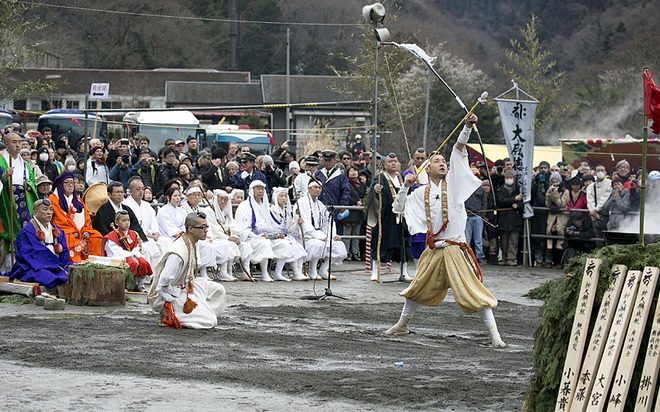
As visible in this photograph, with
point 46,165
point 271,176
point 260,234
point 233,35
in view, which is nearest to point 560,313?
point 260,234

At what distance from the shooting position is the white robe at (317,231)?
562 inches

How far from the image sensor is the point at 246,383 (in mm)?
6273

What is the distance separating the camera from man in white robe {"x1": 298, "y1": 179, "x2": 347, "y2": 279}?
46.9 feet

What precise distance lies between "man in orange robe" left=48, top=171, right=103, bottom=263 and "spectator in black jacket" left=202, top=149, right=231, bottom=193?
3475mm

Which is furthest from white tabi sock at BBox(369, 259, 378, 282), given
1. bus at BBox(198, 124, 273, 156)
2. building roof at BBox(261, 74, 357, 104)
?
building roof at BBox(261, 74, 357, 104)

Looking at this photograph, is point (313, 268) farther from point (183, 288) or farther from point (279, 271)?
point (183, 288)

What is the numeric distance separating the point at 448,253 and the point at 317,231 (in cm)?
617

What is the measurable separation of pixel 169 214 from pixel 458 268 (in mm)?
5853

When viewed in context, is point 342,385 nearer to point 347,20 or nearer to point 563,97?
point 563,97

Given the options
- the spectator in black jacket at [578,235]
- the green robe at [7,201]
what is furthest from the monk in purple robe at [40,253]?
the spectator in black jacket at [578,235]

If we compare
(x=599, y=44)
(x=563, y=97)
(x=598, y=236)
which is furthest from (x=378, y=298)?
(x=599, y=44)

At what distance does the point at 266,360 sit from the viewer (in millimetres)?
7184

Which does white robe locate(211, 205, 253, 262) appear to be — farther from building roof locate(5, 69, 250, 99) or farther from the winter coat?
building roof locate(5, 69, 250, 99)

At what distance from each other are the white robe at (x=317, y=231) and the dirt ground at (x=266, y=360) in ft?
10.7
